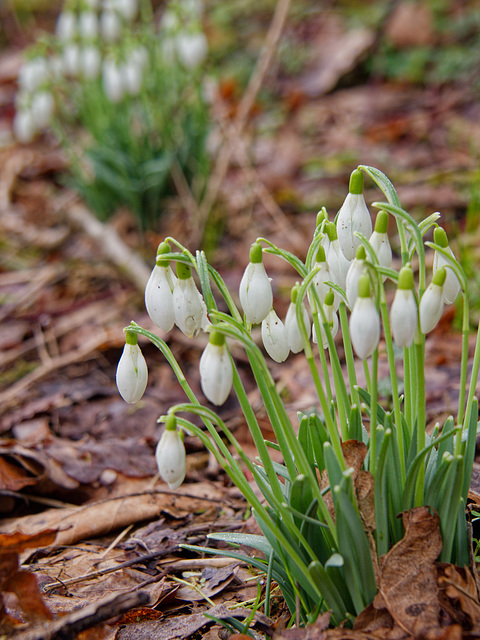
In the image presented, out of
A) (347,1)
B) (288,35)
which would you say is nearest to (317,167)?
(288,35)

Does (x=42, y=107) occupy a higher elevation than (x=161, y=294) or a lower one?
higher

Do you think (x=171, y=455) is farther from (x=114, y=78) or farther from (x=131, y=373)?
(x=114, y=78)

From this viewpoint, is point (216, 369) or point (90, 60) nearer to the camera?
point (216, 369)

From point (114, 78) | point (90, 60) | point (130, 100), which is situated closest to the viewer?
point (114, 78)

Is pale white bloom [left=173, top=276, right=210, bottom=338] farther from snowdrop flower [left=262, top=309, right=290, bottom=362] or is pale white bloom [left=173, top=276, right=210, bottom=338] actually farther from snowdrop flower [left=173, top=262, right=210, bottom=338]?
snowdrop flower [left=262, top=309, right=290, bottom=362]

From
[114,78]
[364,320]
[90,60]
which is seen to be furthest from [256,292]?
[90,60]

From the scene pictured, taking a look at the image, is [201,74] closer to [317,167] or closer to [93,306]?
[317,167]

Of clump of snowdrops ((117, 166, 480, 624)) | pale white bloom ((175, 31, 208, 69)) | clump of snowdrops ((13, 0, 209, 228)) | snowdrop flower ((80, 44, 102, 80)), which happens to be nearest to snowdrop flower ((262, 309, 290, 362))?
clump of snowdrops ((117, 166, 480, 624))
